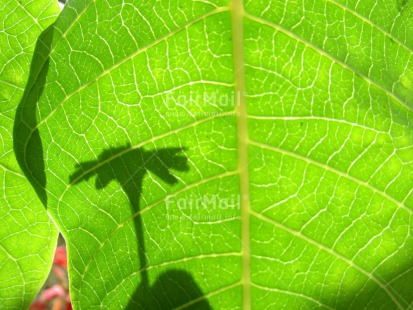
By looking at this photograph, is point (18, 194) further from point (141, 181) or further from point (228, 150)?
point (228, 150)

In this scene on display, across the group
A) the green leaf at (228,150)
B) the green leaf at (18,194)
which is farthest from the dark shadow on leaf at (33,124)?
the green leaf at (18,194)

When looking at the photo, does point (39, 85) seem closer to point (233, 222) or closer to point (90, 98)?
point (90, 98)

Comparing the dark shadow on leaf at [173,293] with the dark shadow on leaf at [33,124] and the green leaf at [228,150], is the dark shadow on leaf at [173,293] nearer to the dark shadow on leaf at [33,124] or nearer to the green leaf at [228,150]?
the green leaf at [228,150]

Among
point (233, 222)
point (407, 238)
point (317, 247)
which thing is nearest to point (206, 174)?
point (233, 222)

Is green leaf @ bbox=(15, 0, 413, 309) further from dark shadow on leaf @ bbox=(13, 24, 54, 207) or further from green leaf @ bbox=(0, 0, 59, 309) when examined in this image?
green leaf @ bbox=(0, 0, 59, 309)

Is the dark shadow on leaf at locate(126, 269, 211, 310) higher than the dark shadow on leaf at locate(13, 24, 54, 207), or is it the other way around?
the dark shadow on leaf at locate(13, 24, 54, 207)

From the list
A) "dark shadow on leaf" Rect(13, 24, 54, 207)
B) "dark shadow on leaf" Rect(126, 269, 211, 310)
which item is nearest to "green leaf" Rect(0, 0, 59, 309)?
"dark shadow on leaf" Rect(13, 24, 54, 207)

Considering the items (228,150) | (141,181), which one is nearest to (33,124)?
(141,181)
